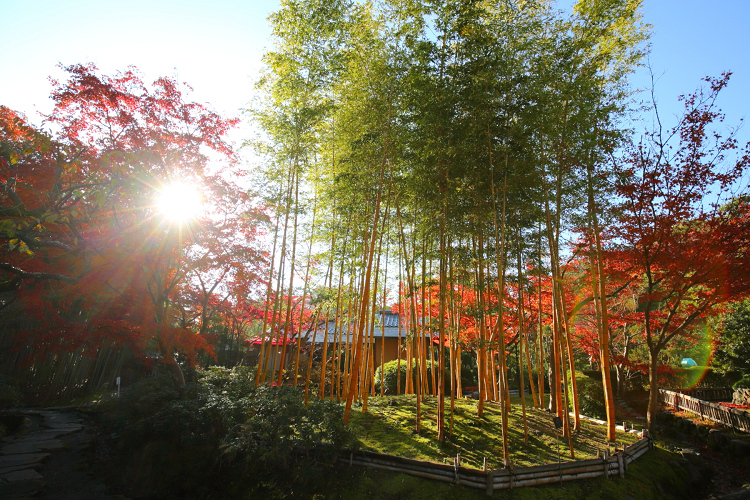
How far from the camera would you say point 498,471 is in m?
4.11

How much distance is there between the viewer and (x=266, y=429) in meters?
4.48

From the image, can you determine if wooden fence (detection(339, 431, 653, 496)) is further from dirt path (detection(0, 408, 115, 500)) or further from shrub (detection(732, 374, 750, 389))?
shrub (detection(732, 374, 750, 389))

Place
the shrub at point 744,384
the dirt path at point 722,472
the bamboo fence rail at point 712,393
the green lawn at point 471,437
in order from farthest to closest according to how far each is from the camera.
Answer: the bamboo fence rail at point 712,393 < the shrub at point 744,384 < the dirt path at point 722,472 < the green lawn at point 471,437

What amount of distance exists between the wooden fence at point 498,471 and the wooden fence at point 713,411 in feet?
16.6

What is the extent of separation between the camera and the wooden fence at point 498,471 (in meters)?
4.08

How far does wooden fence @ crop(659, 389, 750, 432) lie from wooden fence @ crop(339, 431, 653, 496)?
5.05m

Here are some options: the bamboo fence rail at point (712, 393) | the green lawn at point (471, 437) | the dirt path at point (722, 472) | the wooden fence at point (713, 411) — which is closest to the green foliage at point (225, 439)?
the green lawn at point (471, 437)

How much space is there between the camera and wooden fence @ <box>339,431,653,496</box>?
4.08 meters

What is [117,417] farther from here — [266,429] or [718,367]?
[718,367]

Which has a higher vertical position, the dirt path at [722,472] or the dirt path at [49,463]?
the dirt path at [722,472]

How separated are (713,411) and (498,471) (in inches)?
309

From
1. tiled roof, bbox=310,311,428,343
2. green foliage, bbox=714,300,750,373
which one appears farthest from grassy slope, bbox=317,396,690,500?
green foliage, bbox=714,300,750,373

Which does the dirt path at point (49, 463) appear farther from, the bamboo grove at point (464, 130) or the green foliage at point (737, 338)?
the green foliage at point (737, 338)

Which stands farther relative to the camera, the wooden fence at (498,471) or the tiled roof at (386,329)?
the tiled roof at (386,329)
